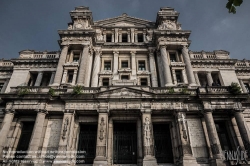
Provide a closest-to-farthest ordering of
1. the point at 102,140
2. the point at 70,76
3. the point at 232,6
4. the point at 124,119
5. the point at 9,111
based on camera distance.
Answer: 1. the point at 232,6
2. the point at 102,140
3. the point at 9,111
4. the point at 124,119
5. the point at 70,76

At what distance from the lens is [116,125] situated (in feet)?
63.4

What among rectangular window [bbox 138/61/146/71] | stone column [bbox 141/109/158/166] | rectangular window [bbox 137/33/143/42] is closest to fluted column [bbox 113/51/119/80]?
rectangular window [bbox 138/61/146/71]

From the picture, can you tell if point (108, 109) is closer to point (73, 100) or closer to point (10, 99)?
point (73, 100)

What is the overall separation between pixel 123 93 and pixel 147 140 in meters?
5.37

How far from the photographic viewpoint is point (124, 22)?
30.8 m

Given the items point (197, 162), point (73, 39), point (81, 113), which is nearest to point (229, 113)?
point (197, 162)

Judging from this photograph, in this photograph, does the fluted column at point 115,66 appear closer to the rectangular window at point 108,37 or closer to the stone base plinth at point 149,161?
the rectangular window at point 108,37

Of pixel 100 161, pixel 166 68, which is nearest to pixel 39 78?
pixel 100 161

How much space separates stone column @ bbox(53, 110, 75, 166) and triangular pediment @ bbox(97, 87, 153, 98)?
3.74 meters

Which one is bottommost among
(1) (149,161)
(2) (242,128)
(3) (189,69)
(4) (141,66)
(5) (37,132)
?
(1) (149,161)

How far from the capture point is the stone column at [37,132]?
1604 cm

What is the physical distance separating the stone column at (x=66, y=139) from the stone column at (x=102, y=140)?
272 cm

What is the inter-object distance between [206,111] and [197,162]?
5149 mm

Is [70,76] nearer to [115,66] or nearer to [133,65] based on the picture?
[115,66]
